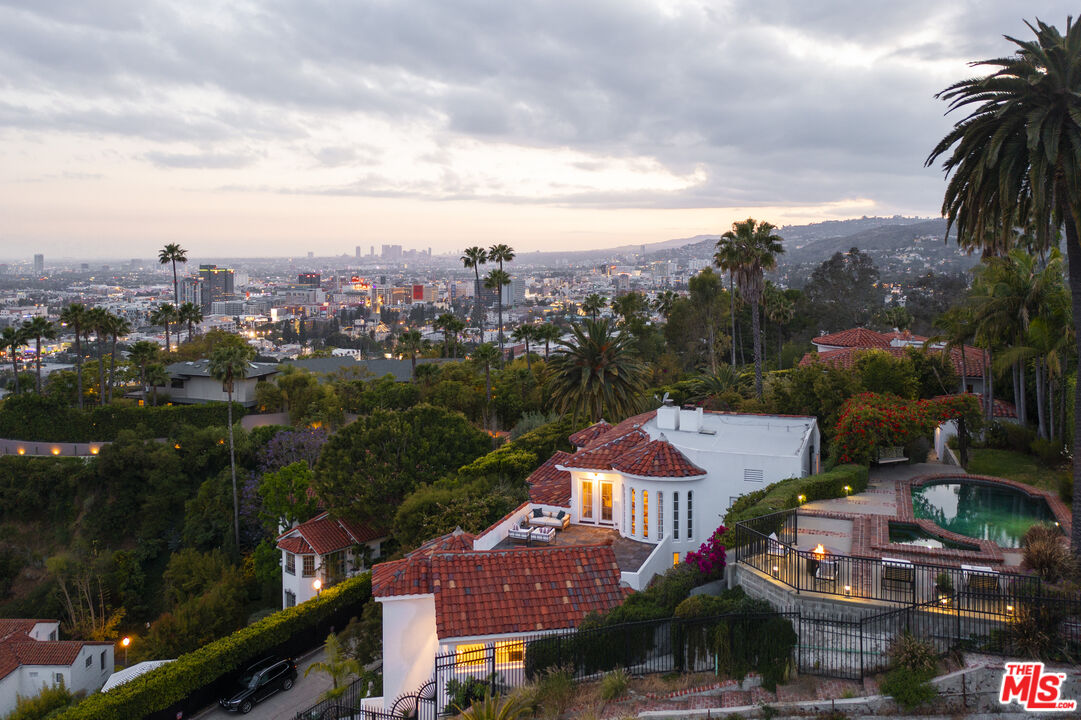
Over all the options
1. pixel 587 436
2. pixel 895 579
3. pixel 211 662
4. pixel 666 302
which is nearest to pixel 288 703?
pixel 211 662

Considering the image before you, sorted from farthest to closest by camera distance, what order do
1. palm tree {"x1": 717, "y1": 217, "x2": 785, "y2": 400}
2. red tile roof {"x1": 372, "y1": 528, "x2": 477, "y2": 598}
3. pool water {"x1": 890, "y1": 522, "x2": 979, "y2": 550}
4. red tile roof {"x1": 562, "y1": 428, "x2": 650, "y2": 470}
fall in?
palm tree {"x1": 717, "y1": 217, "x2": 785, "y2": 400} → red tile roof {"x1": 562, "y1": 428, "x2": 650, "y2": 470} → red tile roof {"x1": 372, "y1": 528, "x2": 477, "y2": 598} → pool water {"x1": 890, "y1": 522, "x2": 979, "y2": 550}

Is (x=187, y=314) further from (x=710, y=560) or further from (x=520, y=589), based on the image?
(x=710, y=560)

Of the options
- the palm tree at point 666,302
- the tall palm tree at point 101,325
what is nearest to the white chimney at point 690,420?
the palm tree at point 666,302

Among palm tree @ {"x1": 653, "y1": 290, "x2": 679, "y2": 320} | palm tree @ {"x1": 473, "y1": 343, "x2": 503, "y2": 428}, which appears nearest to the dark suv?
palm tree @ {"x1": 473, "y1": 343, "x2": 503, "y2": 428}

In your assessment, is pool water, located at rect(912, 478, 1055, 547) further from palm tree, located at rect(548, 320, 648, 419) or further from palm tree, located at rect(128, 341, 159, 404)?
palm tree, located at rect(128, 341, 159, 404)

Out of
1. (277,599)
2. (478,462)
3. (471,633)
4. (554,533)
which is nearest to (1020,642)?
(471,633)
